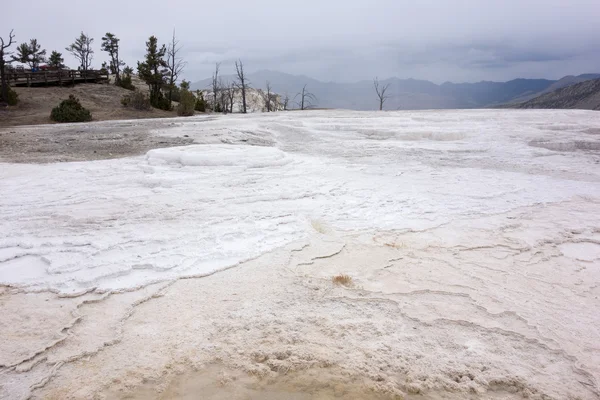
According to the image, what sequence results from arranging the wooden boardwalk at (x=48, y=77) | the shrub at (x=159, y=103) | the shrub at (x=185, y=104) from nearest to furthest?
the shrub at (x=185, y=104) → the wooden boardwalk at (x=48, y=77) → the shrub at (x=159, y=103)

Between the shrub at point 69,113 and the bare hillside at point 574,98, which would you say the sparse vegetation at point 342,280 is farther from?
the bare hillside at point 574,98

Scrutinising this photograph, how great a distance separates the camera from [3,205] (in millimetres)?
5781

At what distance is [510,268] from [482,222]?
1362 mm

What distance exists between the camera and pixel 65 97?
87.0ft

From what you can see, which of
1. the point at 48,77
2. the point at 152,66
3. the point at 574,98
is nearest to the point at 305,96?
the point at 152,66

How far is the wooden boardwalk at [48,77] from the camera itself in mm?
28109

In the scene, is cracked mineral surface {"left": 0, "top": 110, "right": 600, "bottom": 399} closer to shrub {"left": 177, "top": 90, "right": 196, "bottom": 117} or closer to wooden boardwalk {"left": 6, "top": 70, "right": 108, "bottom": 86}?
shrub {"left": 177, "top": 90, "right": 196, "bottom": 117}

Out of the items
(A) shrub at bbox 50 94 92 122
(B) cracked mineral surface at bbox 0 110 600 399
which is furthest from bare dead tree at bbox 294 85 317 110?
(B) cracked mineral surface at bbox 0 110 600 399

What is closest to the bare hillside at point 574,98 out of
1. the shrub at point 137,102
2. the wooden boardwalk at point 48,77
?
the shrub at point 137,102

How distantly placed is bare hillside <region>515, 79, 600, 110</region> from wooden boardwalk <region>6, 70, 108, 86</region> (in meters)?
68.2

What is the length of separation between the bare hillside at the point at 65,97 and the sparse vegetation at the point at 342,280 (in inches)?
830

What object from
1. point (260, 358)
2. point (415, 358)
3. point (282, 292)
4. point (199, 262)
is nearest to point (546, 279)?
point (415, 358)

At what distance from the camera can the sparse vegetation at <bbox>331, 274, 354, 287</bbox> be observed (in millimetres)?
3697

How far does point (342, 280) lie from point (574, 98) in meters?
82.4
